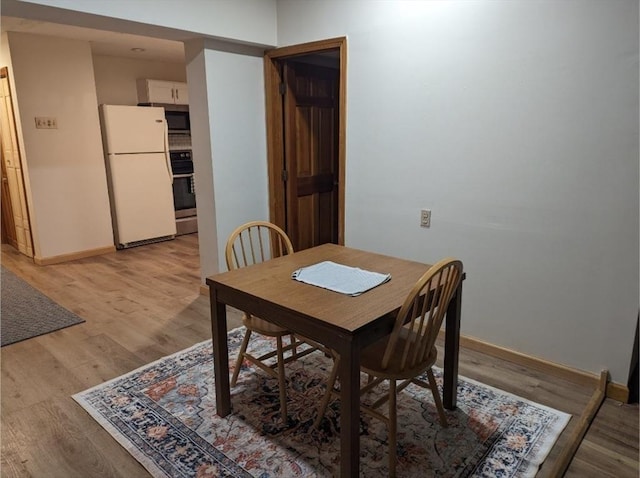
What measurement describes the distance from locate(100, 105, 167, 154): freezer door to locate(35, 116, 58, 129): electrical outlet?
551 mm

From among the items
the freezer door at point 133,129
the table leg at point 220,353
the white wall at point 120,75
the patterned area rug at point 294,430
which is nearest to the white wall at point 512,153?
the patterned area rug at point 294,430

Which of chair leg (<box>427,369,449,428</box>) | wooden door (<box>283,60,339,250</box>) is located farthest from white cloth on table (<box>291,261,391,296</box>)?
wooden door (<box>283,60,339,250</box>)

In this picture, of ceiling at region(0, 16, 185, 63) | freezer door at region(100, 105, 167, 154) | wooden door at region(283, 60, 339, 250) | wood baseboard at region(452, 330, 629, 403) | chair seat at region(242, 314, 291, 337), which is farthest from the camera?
freezer door at region(100, 105, 167, 154)

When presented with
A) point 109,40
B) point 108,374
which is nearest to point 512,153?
point 108,374

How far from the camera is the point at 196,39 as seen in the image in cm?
329

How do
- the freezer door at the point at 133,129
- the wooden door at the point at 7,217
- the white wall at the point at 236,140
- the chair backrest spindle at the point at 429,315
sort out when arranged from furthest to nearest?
the wooden door at the point at 7,217 < the freezer door at the point at 133,129 < the white wall at the point at 236,140 < the chair backrest spindle at the point at 429,315

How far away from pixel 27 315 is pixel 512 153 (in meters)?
3.73

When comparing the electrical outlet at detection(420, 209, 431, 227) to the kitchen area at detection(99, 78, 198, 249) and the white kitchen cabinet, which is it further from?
the white kitchen cabinet

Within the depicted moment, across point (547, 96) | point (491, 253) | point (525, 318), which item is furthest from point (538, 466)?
point (547, 96)

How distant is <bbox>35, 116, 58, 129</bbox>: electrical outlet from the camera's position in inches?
181

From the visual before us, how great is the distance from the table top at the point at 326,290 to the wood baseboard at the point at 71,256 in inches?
148

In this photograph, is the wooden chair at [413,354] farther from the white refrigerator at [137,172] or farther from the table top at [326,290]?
the white refrigerator at [137,172]

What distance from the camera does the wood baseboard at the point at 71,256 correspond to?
4816mm

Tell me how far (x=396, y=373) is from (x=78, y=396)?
1.76m
